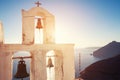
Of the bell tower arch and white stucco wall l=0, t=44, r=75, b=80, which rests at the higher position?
the bell tower arch

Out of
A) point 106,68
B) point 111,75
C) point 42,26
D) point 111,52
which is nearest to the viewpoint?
point 42,26

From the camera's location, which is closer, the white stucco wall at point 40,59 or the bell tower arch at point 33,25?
the white stucco wall at point 40,59

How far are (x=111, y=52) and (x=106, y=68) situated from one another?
163424mm

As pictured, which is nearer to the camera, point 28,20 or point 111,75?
point 28,20

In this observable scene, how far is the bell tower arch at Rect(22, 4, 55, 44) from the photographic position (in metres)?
6.36

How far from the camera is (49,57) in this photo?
23.6ft

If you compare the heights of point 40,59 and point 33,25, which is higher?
point 33,25

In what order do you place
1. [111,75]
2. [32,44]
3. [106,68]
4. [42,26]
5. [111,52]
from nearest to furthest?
[32,44]
[42,26]
[111,75]
[106,68]
[111,52]

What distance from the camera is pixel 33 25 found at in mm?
6539

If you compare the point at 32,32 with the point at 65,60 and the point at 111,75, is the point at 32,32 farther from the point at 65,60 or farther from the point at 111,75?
the point at 111,75

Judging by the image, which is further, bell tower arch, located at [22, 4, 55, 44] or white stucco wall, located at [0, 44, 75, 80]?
bell tower arch, located at [22, 4, 55, 44]

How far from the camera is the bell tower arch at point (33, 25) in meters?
6.36

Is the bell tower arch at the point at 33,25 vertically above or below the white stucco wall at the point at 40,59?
above

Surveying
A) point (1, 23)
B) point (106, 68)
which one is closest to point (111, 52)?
point (106, 68)
